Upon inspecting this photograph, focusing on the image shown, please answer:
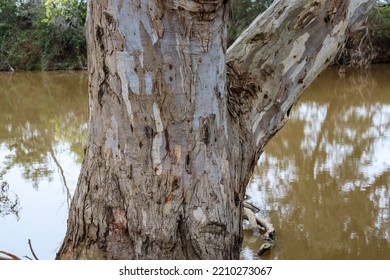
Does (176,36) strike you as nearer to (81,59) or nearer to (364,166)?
(364,166)

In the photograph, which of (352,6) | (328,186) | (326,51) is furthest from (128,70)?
(328,186)

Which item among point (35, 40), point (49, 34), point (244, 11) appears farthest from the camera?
point (35, 40)

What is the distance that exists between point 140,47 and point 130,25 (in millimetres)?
60

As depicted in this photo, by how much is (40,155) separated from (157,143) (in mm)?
4840

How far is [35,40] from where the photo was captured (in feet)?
54.4

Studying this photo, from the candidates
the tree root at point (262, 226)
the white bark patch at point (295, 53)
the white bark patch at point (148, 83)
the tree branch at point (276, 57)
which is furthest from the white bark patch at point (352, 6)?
the tree root at point (262, 226)

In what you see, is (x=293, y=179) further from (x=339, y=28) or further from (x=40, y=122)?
(x=40, y=122)

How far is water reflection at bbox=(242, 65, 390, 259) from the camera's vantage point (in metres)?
3.73

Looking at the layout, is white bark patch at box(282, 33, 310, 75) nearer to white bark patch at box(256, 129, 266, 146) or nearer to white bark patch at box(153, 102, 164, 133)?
white bark patch at box(256, 129, 266, 146)

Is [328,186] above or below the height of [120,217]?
below

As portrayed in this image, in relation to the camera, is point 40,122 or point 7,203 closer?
point 7,203

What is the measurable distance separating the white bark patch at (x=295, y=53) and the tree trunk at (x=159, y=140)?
20 centimetres

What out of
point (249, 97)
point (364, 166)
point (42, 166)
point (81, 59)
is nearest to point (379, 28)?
point (81, 59)

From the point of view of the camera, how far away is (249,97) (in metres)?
1.73
